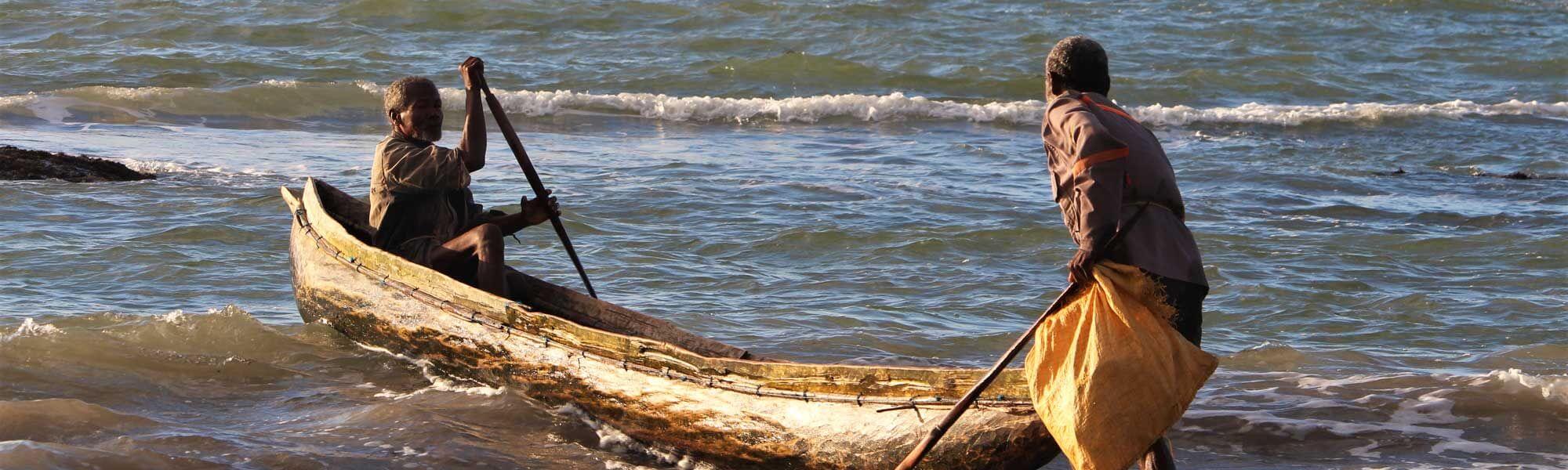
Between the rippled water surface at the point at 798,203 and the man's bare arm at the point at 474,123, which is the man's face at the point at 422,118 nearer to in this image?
the man's bare arm at the point at 474,123

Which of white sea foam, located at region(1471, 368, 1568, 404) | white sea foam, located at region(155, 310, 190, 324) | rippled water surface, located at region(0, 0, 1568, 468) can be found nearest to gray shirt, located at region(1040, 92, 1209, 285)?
rippled water surface, located at region(0, 0, 1568, 468)

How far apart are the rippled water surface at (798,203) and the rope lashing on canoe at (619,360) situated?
307 millimetres

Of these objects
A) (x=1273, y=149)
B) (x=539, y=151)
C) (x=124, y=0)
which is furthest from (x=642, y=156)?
(x=124, y=0)

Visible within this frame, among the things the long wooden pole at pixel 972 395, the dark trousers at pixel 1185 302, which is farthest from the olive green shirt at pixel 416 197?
the dark trousers at pixel 1185 302

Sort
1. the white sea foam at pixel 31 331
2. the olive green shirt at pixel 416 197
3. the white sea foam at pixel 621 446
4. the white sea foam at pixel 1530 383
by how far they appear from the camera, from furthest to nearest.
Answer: the white sea foam at pixel 31 331
the white sea foam at pixel 1530 383
the olive green shirt at pixel 416 197
the white sea foam at pixel 621 446

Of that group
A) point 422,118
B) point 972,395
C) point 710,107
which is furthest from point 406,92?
point 710,107

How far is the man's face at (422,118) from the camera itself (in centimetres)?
520

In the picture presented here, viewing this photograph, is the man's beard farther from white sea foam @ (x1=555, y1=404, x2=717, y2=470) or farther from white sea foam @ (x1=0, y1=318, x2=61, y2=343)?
white sea foam @ (x1=0, y1=318, x2=61, y2=343)

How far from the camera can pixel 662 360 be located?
14.5 ft

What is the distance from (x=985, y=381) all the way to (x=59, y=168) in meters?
7.07

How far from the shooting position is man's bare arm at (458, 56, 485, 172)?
5.26 meters

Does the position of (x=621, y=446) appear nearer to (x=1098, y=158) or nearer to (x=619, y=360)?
(x=619, y=360)

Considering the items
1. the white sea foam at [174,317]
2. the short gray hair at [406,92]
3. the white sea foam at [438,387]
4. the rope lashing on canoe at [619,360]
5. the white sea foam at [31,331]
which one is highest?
the short gray hair at [406,92]

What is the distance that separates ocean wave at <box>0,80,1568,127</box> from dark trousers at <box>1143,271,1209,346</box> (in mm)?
9562
